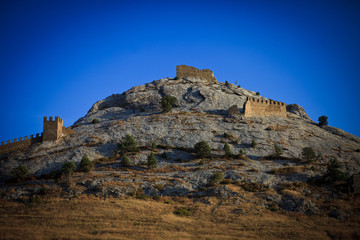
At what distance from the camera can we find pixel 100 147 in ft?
182

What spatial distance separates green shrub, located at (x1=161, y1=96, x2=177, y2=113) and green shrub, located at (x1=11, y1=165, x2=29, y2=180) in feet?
127

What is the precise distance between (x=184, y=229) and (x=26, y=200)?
21464 millimetres

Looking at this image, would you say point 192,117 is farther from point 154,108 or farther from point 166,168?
point 166,168

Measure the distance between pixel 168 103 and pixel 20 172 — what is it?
40.6 metres

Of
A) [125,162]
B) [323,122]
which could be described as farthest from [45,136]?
[323,122]

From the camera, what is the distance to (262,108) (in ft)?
247

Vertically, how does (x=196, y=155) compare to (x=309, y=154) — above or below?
above

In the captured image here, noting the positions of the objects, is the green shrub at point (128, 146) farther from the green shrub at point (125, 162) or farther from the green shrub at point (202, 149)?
the green shrub at point (202, 149)

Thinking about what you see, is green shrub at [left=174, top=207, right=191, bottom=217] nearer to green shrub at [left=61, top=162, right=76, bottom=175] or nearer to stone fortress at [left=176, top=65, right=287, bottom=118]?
green shrub at [left=61, top=162, right=76, bottom=175]

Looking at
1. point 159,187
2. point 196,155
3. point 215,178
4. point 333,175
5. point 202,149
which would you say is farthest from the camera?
point 196,155

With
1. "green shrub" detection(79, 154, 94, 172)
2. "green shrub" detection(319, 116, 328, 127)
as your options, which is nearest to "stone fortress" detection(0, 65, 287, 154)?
"green shrub" detection(319, 116, 328, 127)

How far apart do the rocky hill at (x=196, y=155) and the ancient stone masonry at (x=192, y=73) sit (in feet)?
42.7

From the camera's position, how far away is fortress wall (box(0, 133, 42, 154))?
5549 centimetres

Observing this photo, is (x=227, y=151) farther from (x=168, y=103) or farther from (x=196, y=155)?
(x=168, y=103)
